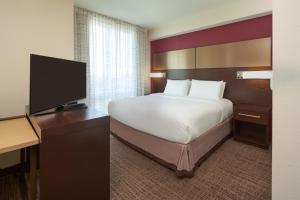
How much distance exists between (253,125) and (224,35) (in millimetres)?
1911

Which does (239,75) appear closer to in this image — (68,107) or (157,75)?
(157,75)

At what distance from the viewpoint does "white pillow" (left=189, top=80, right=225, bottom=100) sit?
10.8ft

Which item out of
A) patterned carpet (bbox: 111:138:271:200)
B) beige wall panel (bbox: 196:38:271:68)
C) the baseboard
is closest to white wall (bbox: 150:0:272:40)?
beige wall panel (bbox: 196:38:271:68)

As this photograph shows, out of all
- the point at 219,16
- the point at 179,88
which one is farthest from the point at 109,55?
the point at 219,16

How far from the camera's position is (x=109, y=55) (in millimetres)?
4027

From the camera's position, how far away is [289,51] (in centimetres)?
51

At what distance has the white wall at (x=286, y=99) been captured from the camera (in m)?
0.50

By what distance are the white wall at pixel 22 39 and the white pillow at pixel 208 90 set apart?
254 cm

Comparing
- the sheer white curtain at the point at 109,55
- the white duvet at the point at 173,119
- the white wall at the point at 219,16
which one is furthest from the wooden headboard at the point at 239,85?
the sheer white curtain at the point at 109,55

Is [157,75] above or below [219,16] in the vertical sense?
below

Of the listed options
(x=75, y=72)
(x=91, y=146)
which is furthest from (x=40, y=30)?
(x=91, y=146)

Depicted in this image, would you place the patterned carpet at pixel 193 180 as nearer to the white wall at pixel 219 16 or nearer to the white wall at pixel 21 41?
the white wall at pixel 21 41

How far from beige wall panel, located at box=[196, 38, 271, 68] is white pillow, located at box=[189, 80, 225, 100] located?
0.50m

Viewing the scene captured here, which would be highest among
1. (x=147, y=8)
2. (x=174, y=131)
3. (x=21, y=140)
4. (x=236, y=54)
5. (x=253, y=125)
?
(x=147, y=8)
